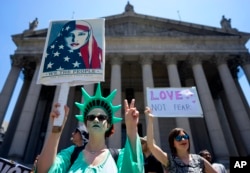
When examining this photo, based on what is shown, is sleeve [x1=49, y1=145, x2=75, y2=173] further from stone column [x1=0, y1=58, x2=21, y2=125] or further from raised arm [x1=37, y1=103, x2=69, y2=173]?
stone column [x1=0, y1=58, x2=21, y2=125]

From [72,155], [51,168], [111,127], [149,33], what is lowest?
[51,168]

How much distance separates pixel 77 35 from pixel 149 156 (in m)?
3.08

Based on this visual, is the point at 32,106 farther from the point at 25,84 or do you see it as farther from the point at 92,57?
the point at 92,57

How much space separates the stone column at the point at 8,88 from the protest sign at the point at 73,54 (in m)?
16.7

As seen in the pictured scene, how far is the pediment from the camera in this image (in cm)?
2270

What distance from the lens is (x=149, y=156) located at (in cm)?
498

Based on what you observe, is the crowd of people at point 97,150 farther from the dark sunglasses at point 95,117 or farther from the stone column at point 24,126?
the stone column at point 24,126

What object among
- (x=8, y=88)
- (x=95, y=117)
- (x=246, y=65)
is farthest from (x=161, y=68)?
(x=95, y=117)

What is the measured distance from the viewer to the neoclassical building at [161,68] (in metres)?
18.8

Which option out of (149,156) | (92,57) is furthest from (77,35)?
(149,156)

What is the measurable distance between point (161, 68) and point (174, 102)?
18.3 meters

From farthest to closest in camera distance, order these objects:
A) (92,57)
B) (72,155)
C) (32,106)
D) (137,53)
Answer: (137,53), (32,106), (92,57), (72,155)

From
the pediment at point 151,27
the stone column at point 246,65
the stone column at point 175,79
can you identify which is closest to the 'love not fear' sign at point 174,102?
the stone column at point 175,79

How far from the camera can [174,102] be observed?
24.1ft
